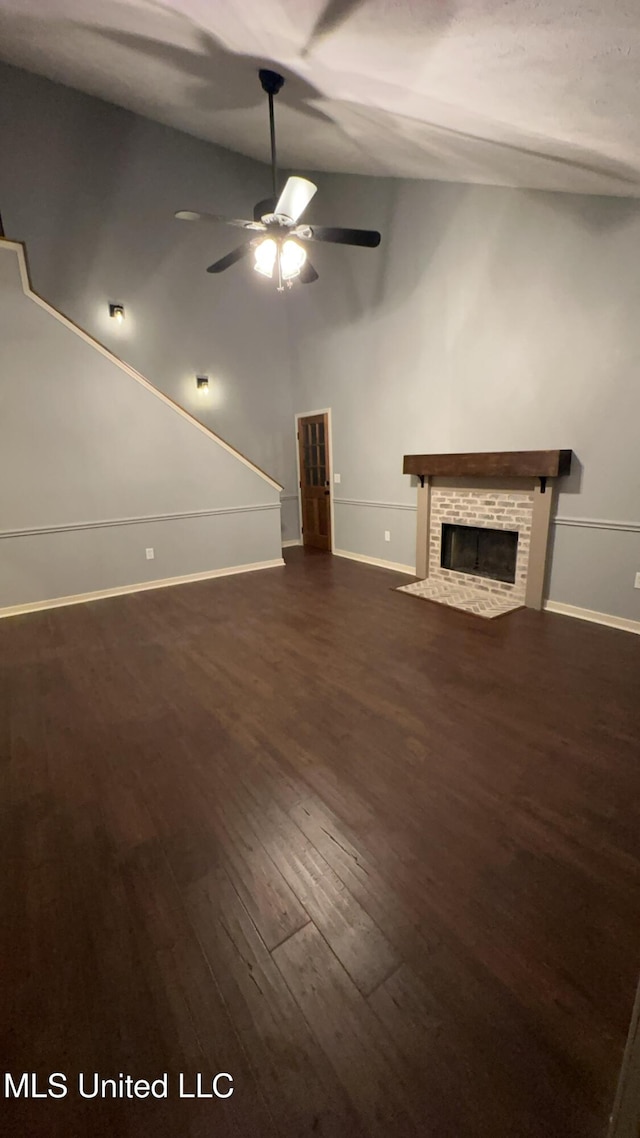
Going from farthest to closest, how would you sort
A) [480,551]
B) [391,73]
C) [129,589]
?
[129,589] < [480,551] < [391,73]

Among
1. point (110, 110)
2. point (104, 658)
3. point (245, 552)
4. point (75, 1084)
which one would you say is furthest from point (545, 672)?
point (110, 110)

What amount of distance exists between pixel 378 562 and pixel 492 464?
2007mm

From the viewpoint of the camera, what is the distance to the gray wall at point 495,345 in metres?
3.12

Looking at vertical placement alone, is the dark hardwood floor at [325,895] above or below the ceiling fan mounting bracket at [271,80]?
below

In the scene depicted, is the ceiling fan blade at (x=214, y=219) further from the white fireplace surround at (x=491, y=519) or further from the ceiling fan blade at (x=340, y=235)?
the white fireplace surround at (x=491, y=519)

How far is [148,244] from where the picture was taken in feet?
17.1

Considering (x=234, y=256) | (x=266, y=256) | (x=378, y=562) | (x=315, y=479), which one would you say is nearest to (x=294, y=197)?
(x=266, y=256)

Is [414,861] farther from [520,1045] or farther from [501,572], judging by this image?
[501,572]

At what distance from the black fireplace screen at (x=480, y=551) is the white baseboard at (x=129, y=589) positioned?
2.13 m

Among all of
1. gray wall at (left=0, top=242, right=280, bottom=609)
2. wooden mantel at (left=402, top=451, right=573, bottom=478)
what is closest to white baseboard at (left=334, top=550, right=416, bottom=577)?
wooden mantel at (left=402, top=451, right=573, bottom=478)

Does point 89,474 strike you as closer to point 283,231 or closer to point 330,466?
point 283,231

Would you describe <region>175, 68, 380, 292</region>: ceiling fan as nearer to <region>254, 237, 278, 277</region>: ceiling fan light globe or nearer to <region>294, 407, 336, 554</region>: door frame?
<region>254, 237, 278, 277</region>: ceiling fan light globe

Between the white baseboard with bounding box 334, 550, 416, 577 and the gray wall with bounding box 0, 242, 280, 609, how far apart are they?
164cm

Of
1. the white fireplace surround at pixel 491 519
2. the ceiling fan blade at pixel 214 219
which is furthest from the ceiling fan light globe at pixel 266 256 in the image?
the white fireplace surround at pixel 491 519
